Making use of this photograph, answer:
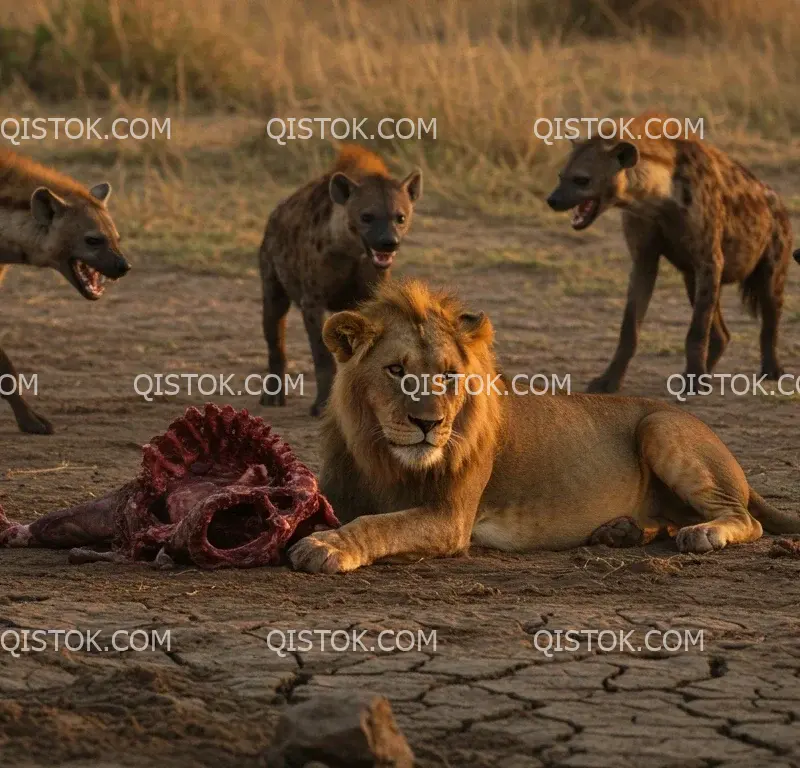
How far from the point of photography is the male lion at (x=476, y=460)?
183 inches

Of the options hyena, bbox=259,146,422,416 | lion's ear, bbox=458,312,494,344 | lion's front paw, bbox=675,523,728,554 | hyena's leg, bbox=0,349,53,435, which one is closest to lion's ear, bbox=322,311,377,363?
lion's ear, bbox=458,312,494,344

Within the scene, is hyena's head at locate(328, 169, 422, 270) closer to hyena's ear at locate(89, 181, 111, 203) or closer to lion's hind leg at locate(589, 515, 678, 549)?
hyena's ear at locate(89, 181, 111, 203)

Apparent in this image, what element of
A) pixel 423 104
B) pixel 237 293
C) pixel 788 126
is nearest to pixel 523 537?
pixel 237 293

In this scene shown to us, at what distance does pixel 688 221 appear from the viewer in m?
7.84

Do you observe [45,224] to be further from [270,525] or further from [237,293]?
[270,525]

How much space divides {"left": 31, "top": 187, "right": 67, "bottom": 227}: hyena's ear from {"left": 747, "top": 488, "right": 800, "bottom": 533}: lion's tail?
3289 millimetres

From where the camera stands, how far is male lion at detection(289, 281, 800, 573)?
4.64m

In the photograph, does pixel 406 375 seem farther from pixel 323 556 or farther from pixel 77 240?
pixel 77 240

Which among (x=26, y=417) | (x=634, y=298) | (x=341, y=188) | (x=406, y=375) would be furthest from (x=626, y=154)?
(x=406, y=375)

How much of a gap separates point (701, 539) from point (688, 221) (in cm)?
310

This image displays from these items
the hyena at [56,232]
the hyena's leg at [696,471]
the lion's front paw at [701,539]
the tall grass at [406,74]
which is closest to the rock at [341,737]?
the lion's front paw at [701,539]

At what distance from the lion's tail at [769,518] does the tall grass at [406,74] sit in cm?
575

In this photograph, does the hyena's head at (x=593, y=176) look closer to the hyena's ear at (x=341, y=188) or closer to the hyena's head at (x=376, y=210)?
the hyena's head at (x=376, y=210)

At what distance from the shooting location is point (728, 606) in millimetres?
4371
